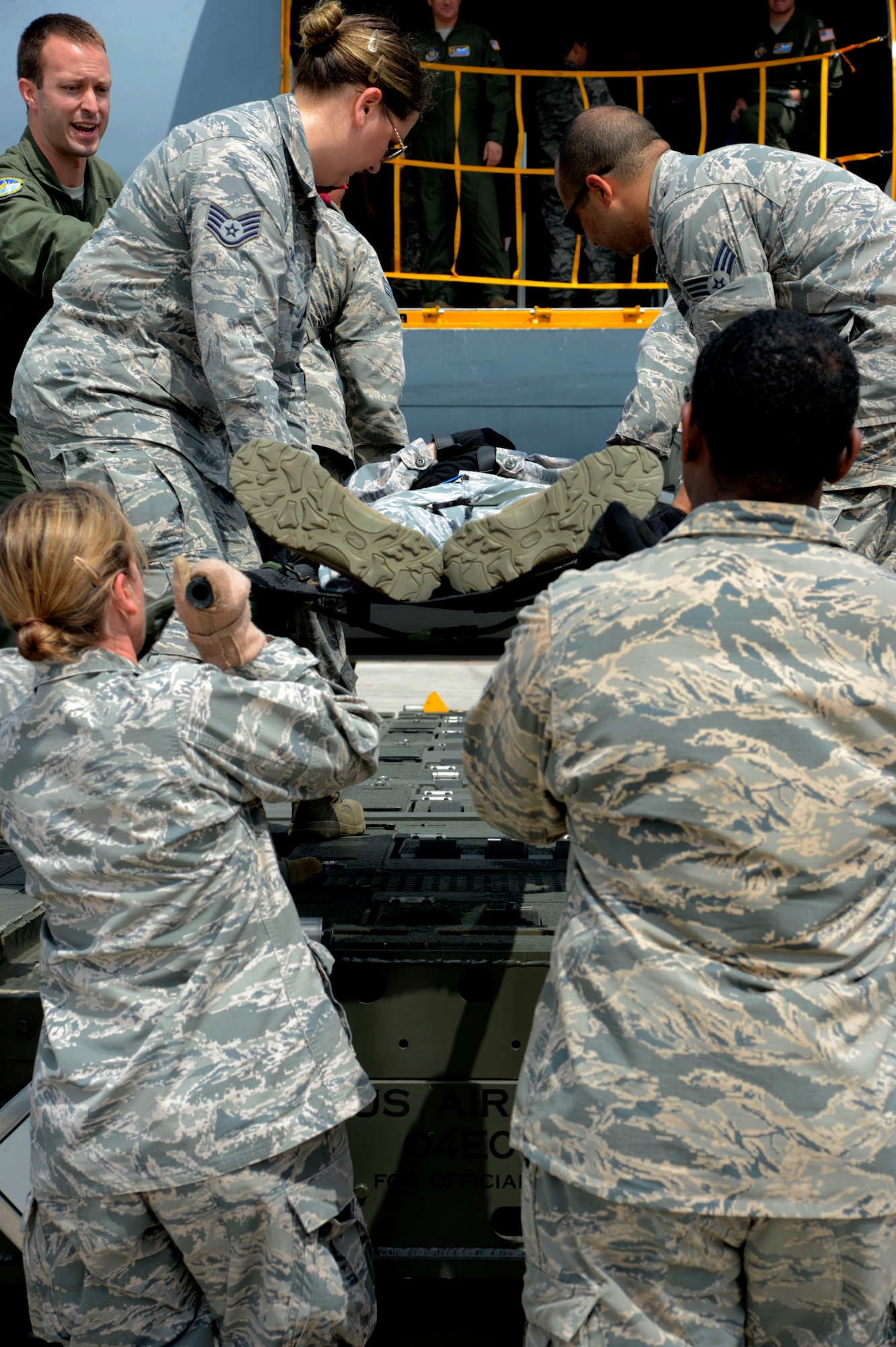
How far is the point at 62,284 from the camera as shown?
2.30 metres

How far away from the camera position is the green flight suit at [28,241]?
295 cm

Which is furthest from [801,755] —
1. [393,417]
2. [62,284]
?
[393,417]

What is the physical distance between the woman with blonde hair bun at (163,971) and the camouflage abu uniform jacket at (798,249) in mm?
1329

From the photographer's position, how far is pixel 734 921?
1190 mm

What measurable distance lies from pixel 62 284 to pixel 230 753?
1.29 m

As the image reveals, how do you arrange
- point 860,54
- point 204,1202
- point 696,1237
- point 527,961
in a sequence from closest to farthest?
point 696,1237
point 204,1202
point 527,961
point 860,54

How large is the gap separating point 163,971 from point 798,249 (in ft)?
6.10

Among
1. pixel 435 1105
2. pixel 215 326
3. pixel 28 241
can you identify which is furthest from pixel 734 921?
pixel 28 241

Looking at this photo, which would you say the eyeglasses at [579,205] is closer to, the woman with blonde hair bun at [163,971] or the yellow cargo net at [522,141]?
the woman with blonde hair bun at [163,971]

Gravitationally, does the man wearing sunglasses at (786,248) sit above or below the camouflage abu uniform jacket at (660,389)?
above

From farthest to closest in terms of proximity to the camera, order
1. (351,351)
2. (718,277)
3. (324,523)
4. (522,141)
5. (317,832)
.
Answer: (522,141)
(351,351)
(317,832)
(718,277)
(324,523)

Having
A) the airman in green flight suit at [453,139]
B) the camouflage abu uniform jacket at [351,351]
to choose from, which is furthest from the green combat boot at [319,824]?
the airman in green flight suit at [453,139]

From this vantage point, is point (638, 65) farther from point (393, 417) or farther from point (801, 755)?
point (801, 755)

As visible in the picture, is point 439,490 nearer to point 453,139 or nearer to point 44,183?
point 44,183
